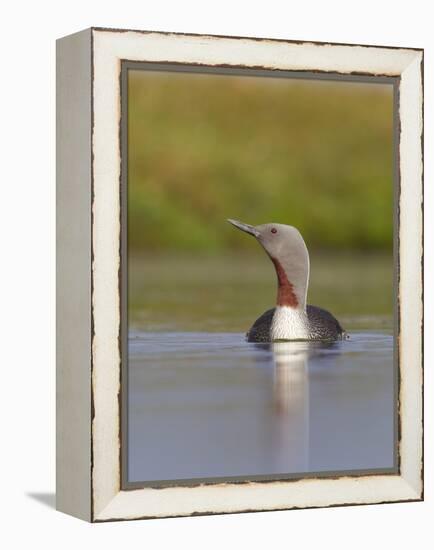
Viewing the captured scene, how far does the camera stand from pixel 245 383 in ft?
26.4

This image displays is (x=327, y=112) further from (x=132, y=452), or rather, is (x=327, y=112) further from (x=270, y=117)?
(x=132, y=452)

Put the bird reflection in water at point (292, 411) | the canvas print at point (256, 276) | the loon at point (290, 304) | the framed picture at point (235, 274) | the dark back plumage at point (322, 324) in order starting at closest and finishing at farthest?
the framed picture at point (235, 274)
the canvas print at point (256, 276)
the bird reflection in water at point (292, 411)
the loon at point (290, 304)
the dark back plumage at point (322, 324)

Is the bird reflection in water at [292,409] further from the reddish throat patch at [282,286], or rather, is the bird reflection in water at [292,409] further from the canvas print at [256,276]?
the reddish throat patch at [282,286]

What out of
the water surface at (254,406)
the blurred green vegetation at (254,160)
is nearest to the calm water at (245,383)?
the water surface at (254,406)

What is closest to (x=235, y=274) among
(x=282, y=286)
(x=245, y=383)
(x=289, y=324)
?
(x=282, y=286)

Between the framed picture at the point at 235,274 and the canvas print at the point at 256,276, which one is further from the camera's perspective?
the canvas print at the point at 256,276

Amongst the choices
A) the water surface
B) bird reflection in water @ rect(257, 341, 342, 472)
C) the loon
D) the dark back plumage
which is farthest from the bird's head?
bird reflection in water @ rect(257, 341, 342, 472)

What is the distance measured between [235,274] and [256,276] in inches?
6.3

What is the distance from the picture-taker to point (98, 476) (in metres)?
7.70

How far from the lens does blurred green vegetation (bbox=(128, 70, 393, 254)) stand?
7852 mm

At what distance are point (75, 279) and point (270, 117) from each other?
3.95ft

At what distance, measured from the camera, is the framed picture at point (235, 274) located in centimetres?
774

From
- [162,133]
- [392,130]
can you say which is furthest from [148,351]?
[392,130]

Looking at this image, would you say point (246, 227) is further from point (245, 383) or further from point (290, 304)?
point (245, 383)
